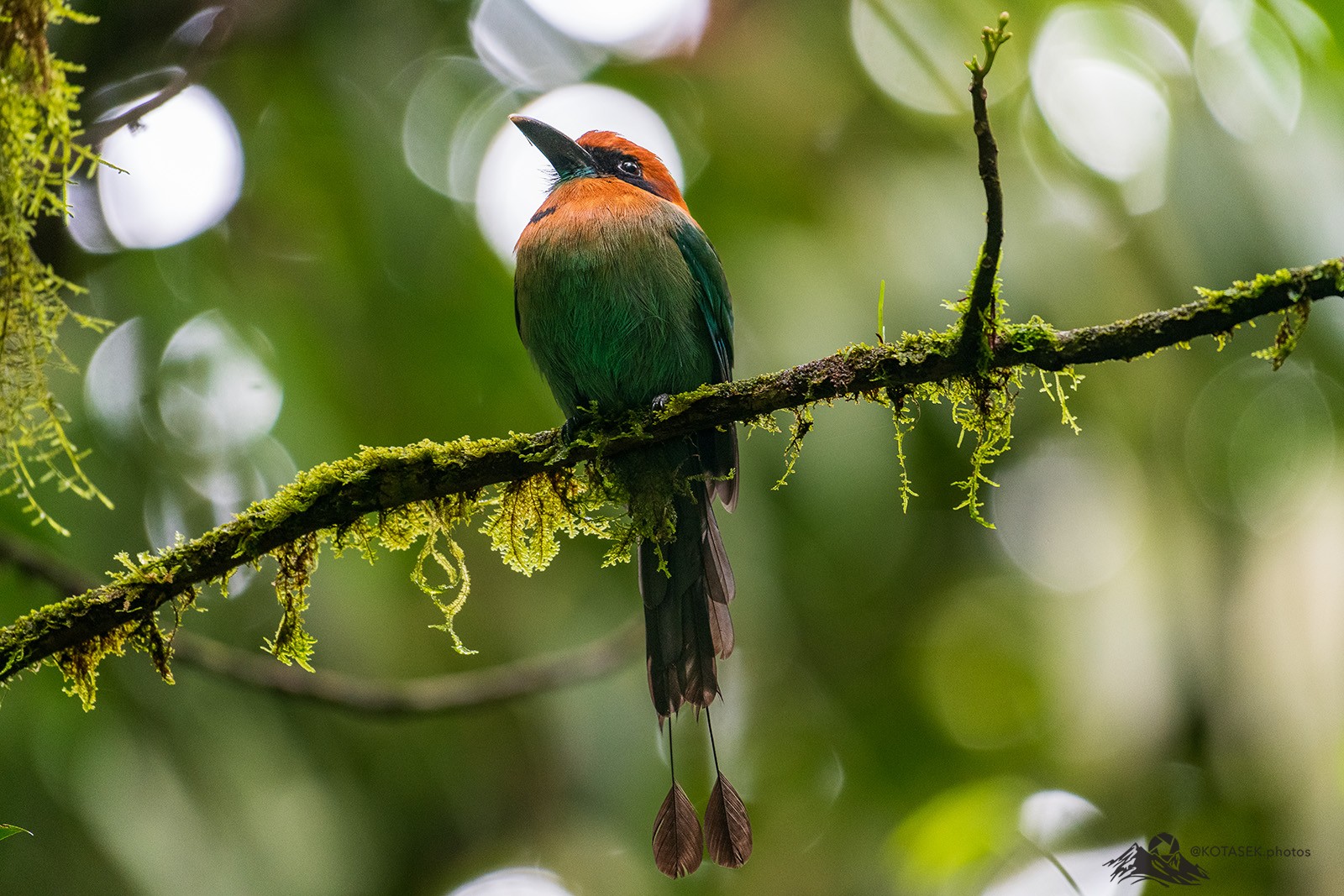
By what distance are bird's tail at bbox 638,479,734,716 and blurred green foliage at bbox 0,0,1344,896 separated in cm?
68

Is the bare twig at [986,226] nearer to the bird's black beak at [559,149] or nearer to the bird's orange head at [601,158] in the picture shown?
the bird's orange head at [601,158]

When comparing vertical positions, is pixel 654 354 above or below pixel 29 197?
below

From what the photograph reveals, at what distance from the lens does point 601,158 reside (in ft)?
12.9

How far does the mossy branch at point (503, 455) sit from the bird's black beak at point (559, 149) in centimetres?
170

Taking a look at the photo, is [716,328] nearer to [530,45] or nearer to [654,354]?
[654,354]

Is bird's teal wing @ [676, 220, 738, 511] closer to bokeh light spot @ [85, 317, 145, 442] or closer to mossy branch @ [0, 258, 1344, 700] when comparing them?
mossy branch @ [0, 258, 1344, 700]

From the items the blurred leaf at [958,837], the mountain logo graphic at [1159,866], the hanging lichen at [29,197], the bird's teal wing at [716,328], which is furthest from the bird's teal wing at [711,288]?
the mountain logo graphic at [1159,866]

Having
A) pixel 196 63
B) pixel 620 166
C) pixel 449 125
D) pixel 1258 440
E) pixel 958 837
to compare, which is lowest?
pixel 958 837

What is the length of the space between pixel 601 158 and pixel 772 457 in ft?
4.27


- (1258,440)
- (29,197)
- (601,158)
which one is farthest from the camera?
(1258,440)

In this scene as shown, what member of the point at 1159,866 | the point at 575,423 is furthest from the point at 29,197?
the point at 1159,866

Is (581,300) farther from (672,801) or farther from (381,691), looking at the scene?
(381,691)

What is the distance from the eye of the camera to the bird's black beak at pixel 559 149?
12.7ft

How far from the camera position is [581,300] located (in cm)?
317
